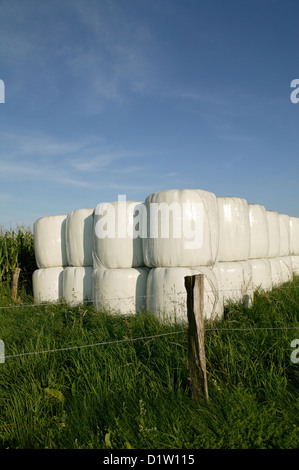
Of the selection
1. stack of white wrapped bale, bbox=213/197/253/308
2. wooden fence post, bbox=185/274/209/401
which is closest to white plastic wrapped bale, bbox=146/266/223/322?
stack of white wrapped bale, bbox=213/197/253/308

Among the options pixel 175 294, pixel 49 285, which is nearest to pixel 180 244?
pixel 175 294

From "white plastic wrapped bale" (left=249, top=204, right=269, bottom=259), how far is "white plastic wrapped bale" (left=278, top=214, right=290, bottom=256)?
64.5 inches

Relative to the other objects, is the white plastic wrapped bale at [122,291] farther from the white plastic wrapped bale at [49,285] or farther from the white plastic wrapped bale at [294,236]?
the white plastic wrapped bale at [294,236]

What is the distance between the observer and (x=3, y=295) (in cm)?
651

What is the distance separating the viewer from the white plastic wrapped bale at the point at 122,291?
14.6 ft

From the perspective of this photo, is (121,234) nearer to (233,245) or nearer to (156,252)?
(156,252)

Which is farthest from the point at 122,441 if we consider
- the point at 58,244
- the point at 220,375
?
the point at 58,244

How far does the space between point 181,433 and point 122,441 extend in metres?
0.38

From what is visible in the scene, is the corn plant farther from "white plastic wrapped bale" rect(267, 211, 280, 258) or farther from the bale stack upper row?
"white plastic wrapped bale" rect(267, 211, 280, 258)

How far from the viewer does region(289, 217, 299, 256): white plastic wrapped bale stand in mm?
7895

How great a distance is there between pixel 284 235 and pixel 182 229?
4.05m

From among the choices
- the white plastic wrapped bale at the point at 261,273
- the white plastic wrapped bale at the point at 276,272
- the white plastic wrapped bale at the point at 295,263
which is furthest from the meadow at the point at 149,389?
the white plastic wrapped bale at the point at 295,263

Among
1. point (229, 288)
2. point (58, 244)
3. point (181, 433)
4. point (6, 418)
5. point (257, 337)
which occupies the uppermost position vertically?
point (58, 244)
